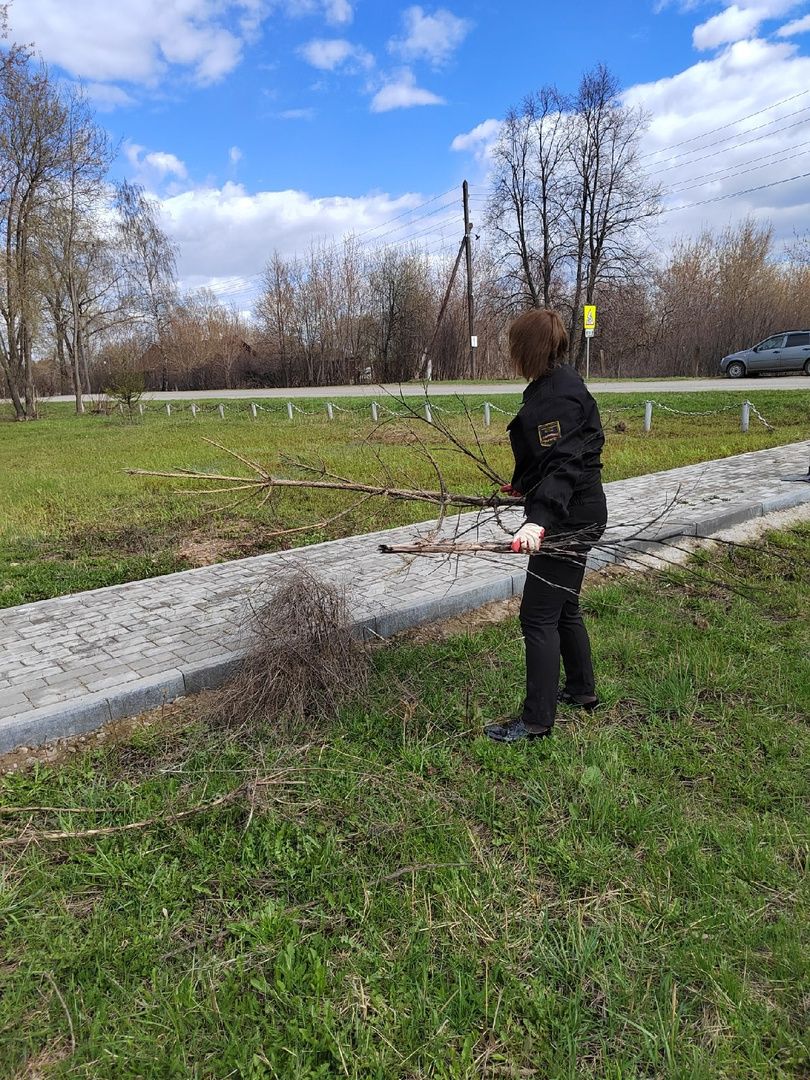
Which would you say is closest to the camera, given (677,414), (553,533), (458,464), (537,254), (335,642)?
(553,533)

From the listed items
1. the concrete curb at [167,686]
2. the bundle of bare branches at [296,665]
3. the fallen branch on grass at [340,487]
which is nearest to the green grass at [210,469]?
the fallen branch on grass at [340,487]

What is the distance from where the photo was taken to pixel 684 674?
388 cm

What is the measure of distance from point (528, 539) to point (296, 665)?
1469 mm

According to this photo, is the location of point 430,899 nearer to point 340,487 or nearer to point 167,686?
point 340,487

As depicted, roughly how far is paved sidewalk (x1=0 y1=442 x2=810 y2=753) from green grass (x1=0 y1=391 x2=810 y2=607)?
0.64m

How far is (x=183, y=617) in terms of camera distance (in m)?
4.97

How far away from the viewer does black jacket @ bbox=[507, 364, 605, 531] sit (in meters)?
2.96

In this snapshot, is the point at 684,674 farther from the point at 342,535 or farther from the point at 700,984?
the point at 342,535

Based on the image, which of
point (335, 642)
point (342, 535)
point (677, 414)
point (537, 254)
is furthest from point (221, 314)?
point (335, 642)

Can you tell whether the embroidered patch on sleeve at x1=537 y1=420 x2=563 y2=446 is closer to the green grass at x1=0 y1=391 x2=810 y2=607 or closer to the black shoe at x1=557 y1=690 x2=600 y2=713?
the green grass at x1=0 y1=391 x2=810 y2=607

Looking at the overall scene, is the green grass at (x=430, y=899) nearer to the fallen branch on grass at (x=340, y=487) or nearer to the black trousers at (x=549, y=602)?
the black trousers at (x=549, y=602)

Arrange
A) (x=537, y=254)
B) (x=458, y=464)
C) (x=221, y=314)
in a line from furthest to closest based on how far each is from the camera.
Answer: (x=221, y=314)
(x=537, y=254)
(x=458, y=464)

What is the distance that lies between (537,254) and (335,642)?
40482 mm

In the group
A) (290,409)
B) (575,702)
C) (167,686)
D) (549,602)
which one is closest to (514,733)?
(575,702)
